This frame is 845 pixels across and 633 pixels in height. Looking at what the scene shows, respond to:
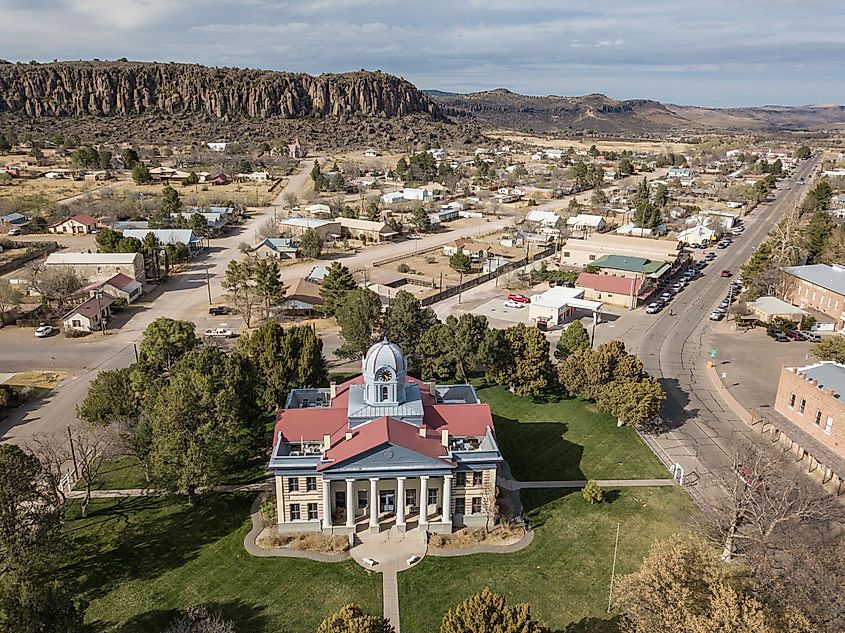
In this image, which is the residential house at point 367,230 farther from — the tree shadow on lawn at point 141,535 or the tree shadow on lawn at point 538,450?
the tree shadow on lawn at point 141,535

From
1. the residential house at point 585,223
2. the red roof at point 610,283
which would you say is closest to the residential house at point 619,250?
the red roof at point 610,283

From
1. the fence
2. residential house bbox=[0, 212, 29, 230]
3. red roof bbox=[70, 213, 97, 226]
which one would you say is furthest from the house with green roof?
residential house bbox=[0, 212, 29, 230]

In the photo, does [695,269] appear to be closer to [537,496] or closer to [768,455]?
[768,455]

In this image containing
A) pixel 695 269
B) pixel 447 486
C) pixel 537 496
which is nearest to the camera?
pixel 447 486

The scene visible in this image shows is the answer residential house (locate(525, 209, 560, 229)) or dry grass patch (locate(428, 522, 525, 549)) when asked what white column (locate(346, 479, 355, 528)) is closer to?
dry grass patch (locate(428, 522, 525, 549))

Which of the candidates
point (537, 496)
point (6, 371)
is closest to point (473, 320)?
point (537, 496)

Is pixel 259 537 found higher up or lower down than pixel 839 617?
lower down

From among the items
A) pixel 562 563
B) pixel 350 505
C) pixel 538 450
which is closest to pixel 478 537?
pixel 562 563
